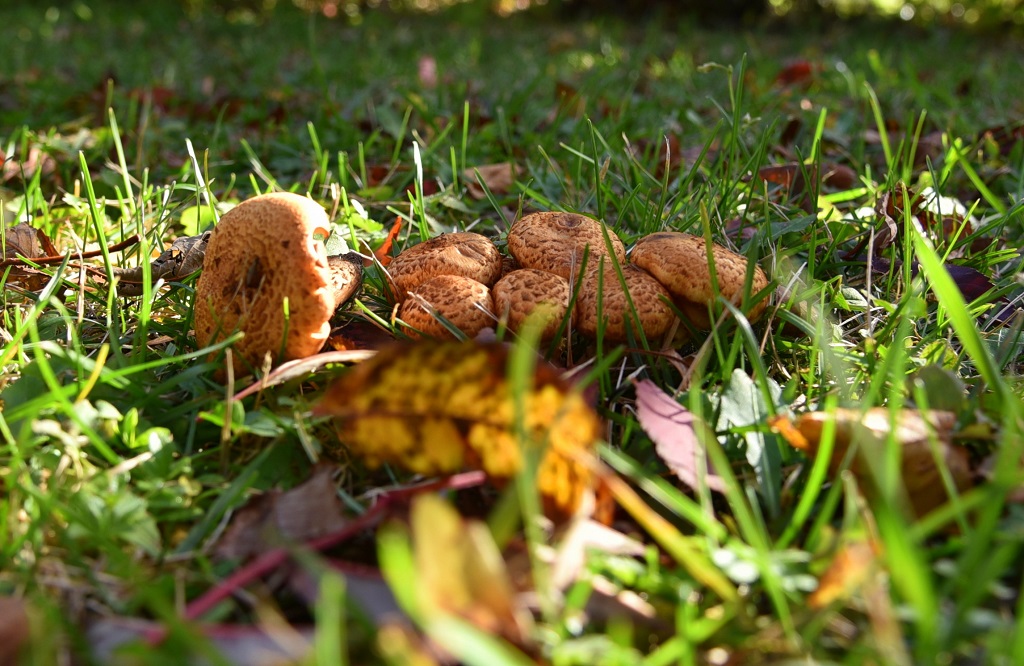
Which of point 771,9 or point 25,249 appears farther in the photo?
point 771,9

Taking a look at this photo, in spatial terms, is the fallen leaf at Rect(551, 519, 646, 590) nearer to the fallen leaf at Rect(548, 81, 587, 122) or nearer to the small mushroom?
the small mushroom

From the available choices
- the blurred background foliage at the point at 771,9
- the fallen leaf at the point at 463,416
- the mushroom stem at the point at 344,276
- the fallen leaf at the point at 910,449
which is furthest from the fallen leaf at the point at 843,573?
the blurred background foliage at the point at 771,9

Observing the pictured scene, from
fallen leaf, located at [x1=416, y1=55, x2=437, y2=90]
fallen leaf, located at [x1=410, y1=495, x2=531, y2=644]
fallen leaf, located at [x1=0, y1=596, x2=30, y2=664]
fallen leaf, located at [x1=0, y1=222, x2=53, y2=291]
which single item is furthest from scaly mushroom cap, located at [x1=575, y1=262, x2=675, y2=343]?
fallen leaf, located at [x1=416, y1=55, x2=437, y2=90]

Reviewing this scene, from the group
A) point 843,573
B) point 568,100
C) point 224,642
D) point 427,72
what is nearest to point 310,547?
point 224,642

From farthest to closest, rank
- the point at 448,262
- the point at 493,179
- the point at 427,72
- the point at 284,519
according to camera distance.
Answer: the point at 427,72, the point at 493,179, the point at 448,262, the point at 284,519

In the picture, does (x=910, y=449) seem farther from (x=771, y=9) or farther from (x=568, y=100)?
(x=771, y=9)


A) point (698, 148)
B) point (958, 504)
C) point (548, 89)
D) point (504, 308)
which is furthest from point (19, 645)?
point (548, 89)

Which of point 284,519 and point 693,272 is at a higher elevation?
point 693,272
